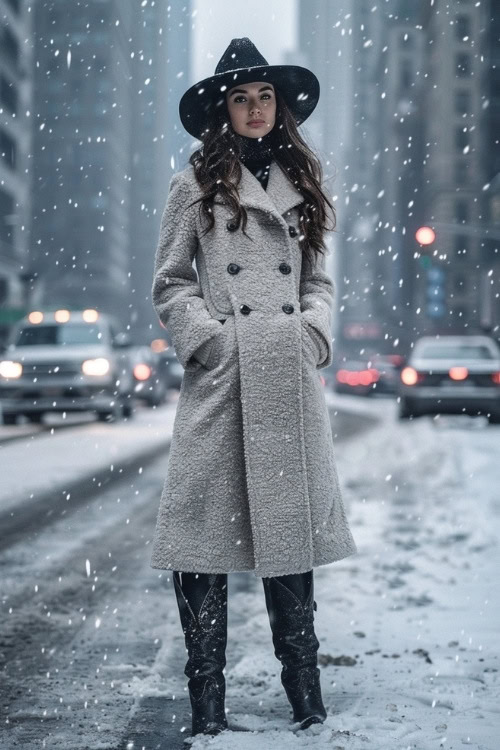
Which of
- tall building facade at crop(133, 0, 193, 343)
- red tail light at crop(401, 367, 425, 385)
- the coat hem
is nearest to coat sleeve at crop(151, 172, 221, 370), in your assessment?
the coat hem

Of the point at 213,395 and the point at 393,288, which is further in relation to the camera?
the point at 393,288

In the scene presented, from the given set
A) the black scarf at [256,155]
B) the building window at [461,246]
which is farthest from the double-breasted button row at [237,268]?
the building window at [461,246]

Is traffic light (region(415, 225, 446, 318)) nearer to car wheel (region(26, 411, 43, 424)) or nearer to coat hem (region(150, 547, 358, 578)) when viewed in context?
car wheel (region(26, 411, 43, 424))

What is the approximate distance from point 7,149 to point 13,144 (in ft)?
4.77

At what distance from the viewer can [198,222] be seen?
3195 millimetres

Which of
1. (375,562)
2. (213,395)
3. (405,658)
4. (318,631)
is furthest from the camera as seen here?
(375,562)

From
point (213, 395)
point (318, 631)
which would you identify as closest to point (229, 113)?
point (213, 395)

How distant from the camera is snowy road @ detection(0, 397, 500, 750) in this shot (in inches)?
126

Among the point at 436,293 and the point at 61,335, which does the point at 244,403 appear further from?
the point at 436,293

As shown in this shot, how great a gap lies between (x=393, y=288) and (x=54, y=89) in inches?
1668

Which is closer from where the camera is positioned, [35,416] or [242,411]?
[242,411]

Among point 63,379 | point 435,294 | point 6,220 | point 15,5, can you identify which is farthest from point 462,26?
point 63,379

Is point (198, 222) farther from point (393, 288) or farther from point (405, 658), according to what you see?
point (393, 288)

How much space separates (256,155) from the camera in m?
3.33
